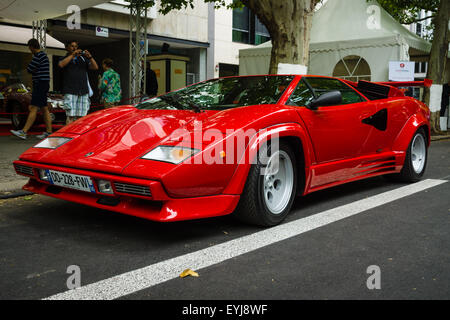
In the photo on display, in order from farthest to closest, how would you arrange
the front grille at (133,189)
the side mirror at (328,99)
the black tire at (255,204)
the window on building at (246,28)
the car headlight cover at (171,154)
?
the window on building at (246,28) → the side mirror at (328,99) → the black tire at (255,204) → the car headlight cover at (171,154) → the front grille at (133,189)

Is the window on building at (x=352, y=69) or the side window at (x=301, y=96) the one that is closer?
the side window at (x=301, y=96)

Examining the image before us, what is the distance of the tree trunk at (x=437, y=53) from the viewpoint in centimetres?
1351

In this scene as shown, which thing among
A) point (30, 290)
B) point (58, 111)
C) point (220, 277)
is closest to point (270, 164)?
point (220, 277)

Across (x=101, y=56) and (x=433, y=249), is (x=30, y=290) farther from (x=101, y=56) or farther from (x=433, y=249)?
(x=101, y=56)

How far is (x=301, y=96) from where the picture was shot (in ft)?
13.1

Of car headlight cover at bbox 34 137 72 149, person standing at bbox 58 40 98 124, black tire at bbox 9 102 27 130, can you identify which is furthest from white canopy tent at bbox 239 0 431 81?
car headlight cover at bbox 34 137 72 149

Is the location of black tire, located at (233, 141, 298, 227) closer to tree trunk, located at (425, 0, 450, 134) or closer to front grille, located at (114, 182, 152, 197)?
front grille, located at (114, 182, 152, 197)

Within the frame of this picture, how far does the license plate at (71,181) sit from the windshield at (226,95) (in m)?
1.12

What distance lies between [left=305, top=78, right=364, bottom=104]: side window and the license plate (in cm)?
219

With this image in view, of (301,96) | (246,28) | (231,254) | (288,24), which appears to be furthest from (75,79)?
(246,28)

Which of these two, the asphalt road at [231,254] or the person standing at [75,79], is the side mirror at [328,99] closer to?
the asphalt road at [231,254]

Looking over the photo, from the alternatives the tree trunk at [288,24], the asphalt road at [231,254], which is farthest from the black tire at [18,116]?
the asphalt road at [231,254]

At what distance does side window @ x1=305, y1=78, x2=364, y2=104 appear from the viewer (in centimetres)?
429
